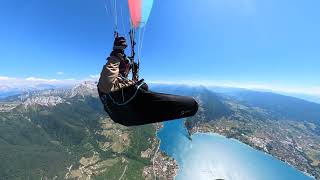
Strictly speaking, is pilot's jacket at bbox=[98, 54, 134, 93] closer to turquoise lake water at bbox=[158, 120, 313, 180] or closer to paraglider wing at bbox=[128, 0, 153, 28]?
paraglider wing at bbox=[128, 0, 153, 28]

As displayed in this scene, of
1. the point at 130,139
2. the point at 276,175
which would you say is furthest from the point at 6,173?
the point at 276,175

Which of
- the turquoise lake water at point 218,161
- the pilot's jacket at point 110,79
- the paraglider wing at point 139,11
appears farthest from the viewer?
the turquoise lake water at point 218,161

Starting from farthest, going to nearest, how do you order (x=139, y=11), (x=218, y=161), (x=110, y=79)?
(x=218, y=161)
(x=139, y=11)
(x=110, y=79)

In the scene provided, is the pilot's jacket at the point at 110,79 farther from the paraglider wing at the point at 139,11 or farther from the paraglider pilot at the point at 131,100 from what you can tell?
the paraglider wing at the point at 139,11

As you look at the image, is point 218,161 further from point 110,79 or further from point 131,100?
point 110,79

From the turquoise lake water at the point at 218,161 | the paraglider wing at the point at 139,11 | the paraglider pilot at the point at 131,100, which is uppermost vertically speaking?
the paraglider wing at the point at 139,11

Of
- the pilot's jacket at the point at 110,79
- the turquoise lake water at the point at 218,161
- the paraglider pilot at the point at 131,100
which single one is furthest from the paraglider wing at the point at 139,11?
the turquoise lake water at the point at 218,161

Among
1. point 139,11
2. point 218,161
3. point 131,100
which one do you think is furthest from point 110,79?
point 218,161
